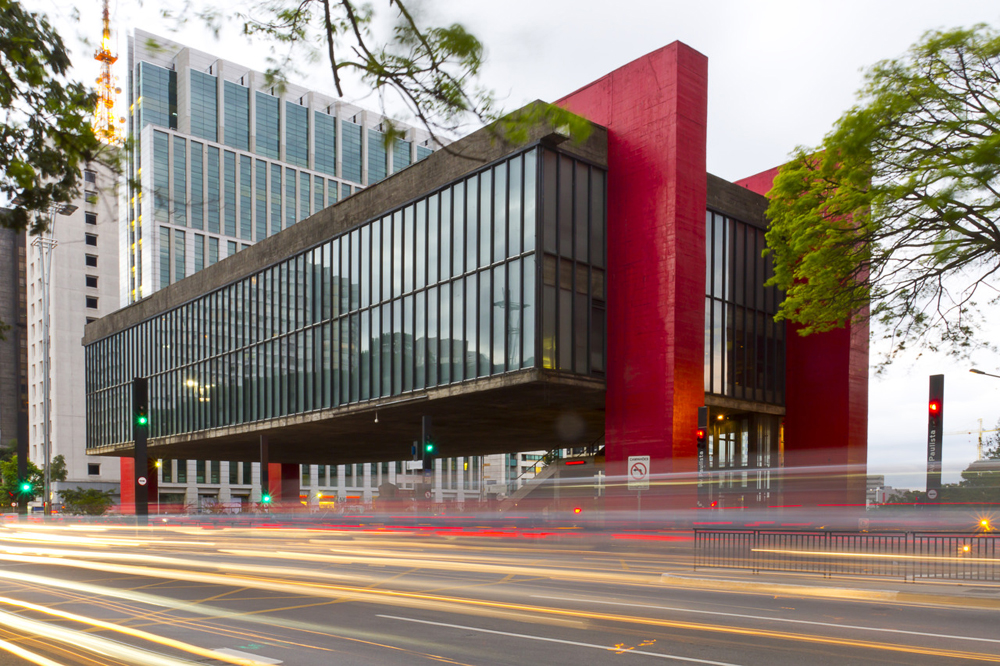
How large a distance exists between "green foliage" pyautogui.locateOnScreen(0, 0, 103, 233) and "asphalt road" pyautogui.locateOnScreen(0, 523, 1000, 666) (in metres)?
4.64

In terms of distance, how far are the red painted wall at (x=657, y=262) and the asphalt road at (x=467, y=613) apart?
18.4 ft

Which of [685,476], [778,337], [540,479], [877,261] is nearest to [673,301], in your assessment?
[685,476]

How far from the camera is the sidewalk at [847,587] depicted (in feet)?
46.2

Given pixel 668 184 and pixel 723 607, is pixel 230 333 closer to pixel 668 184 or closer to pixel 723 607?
pixel 668 184

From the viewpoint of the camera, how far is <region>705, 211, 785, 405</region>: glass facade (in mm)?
32906

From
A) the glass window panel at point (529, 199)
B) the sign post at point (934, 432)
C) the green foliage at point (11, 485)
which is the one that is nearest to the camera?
the sign post at point (934, 432)

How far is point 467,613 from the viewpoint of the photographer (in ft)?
42.4

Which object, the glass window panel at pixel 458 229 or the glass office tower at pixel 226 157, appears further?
the glass office tower at pixel 226 157

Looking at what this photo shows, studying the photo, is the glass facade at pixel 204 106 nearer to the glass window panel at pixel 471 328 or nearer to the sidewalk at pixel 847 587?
the glass window panel at pixel 471 328

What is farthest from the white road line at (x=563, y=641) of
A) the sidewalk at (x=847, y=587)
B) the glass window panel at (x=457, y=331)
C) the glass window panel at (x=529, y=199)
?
the glass window panel at (x=457, y=331)

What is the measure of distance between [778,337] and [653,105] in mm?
13154

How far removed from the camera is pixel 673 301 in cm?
2816

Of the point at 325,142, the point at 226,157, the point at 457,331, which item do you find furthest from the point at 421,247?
the point at 325,142

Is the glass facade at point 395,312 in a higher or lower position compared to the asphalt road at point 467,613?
higher
